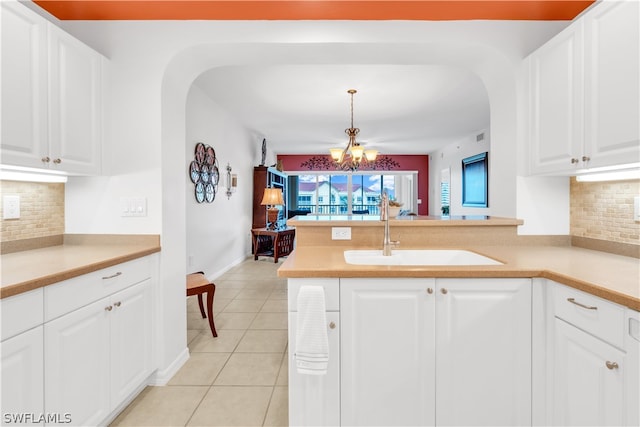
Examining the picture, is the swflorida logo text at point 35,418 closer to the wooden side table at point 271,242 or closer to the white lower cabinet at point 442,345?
the white lower cabinet at point 442,345

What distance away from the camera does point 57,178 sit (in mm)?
1891

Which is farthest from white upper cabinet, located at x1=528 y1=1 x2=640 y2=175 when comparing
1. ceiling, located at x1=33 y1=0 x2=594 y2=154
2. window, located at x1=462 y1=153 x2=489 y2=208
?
window, located at x1=462 y1=153 x2=489 y2=208

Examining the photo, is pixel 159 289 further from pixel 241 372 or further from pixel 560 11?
pixel 560 11

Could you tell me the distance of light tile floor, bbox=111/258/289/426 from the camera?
1.69m

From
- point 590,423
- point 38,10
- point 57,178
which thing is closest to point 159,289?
point 57,178

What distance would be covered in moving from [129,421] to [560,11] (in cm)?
323

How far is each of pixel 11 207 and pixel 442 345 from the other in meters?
2.21

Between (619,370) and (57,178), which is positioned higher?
(57,178)

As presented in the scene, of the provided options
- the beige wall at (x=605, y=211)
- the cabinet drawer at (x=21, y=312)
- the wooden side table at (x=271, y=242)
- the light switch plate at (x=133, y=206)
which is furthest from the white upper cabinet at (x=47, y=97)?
the wooden side table at (x=271, y=242)

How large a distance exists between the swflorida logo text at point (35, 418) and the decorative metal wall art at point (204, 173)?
106 inches

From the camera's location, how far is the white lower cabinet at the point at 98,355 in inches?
49.9

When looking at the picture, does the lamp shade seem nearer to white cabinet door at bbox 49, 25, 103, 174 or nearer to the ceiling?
the ceiling

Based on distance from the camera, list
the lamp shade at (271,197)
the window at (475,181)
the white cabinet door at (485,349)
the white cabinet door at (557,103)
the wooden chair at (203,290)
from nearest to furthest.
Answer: the white cabinet door at (485,349) < the white cabinet door at (557,103) < the wooden chair at (203,290) < the lamp shade at (271,197) < the window at (475,181)

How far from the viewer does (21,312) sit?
1.12m
